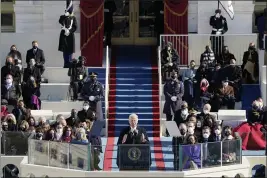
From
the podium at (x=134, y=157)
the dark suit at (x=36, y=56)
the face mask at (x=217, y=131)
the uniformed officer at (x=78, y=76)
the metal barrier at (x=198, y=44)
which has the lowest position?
the podium at (x=134, y=157)

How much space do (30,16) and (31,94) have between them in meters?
4.57

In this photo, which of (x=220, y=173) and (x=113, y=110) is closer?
(x=220, y=173)

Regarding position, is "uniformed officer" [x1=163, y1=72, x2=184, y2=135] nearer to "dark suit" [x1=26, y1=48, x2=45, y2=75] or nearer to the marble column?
"dark suit" [x1=26, y1=48, x2=45, y2=75]

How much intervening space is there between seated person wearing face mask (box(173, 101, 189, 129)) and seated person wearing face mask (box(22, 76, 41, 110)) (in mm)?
4940

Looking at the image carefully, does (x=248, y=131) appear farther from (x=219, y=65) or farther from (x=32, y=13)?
(x=32, y=13)

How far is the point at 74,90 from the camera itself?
55.1 metres

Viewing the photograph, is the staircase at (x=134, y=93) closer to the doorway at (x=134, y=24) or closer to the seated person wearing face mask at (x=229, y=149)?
the doorway at (x=134, y=24)

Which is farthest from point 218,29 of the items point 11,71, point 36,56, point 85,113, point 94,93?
point 11,71

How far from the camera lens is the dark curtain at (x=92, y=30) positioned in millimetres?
57844

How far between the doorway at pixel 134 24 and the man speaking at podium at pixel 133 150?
1178cm

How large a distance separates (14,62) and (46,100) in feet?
5.51

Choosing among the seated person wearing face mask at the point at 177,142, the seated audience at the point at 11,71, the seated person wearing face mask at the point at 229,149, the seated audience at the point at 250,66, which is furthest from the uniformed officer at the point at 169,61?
the seated person wearing face mask at the point at 229,149

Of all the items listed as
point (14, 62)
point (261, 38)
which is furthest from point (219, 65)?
point (14, 62)

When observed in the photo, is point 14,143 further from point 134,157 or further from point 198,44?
point 198,44
